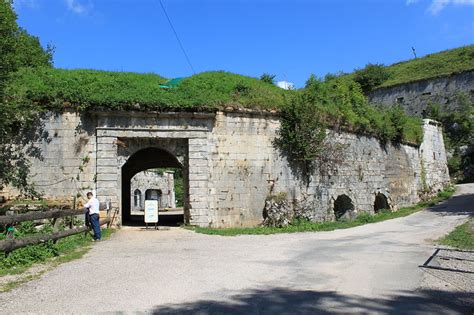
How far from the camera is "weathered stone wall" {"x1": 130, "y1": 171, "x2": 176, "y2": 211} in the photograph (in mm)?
42853

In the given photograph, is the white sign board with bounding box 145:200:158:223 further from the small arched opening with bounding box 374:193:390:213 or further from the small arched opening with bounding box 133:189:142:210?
the small arched opening with bounding box 133:189:142:210

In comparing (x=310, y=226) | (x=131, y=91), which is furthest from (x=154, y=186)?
(x=310, y=226)

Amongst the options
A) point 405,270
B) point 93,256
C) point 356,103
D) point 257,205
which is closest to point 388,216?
point 356,103

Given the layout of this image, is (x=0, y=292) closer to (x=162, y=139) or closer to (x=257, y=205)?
(x=162, y=139)

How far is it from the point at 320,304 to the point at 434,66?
4303 centimetres

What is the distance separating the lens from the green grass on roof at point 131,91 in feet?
51.2

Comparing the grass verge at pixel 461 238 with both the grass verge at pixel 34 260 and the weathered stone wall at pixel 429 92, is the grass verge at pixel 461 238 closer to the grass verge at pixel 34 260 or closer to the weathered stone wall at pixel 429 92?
the grass verge at pixel 34 260

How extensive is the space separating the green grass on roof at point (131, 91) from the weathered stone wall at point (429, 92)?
25674mm

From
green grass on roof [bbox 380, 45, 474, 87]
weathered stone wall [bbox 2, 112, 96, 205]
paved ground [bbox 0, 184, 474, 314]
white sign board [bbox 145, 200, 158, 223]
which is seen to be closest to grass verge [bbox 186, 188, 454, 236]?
white sign board [bbox 145, 200, 158, 223]

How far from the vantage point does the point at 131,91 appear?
16.4 meters

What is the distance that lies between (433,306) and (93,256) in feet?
23.2

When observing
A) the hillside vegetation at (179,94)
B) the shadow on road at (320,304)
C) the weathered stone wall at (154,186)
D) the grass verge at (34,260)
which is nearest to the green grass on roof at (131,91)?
the hillside vegetation at (179,94)

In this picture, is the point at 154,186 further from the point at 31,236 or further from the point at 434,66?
the point at 31,236

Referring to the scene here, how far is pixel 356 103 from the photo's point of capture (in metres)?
22.7
